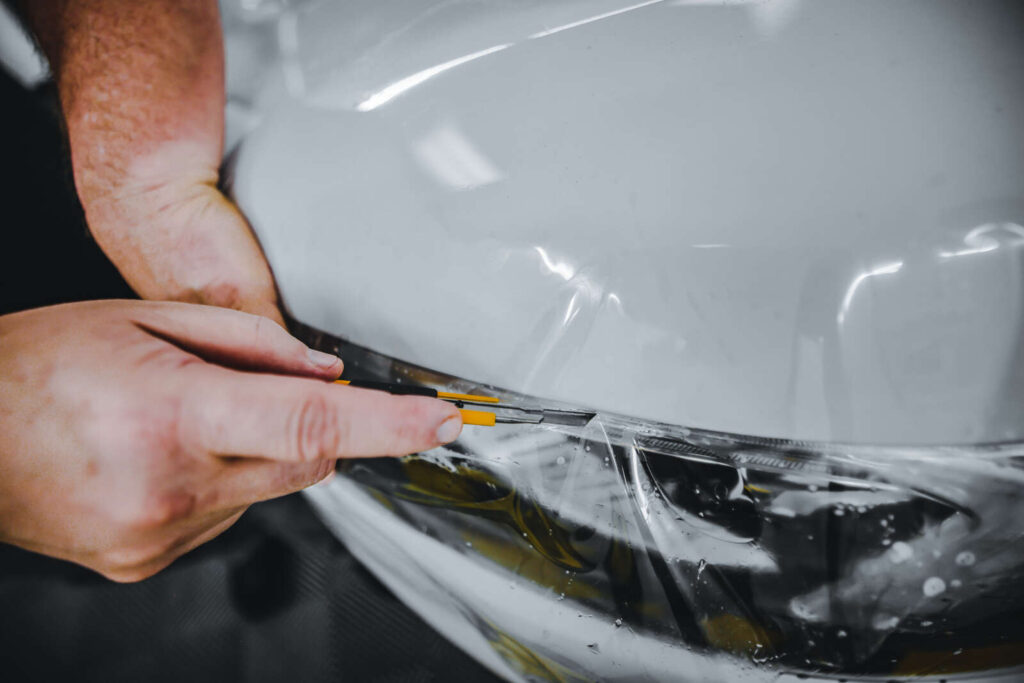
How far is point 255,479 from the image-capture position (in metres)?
0.40

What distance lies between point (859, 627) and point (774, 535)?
84 mm

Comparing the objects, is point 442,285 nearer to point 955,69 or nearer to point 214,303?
point 214,303

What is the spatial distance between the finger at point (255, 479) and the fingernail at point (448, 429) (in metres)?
0.11

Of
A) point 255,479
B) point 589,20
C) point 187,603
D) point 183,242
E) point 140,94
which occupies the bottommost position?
point 187,603

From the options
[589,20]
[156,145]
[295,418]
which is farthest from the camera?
[156,145]

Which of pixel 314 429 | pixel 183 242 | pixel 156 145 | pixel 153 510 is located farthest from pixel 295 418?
pixel 156 145

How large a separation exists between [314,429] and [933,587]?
0.42 m

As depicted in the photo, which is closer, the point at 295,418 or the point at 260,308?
the point at 295,418

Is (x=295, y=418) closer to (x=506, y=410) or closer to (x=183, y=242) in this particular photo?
(x=506, y=410)

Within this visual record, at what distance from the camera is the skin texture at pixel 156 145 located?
0.55 meters

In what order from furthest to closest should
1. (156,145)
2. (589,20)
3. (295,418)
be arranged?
(156,145)
(589,20)
(295,418)

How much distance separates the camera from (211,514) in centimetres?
42

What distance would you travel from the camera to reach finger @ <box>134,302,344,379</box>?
1.34 feet

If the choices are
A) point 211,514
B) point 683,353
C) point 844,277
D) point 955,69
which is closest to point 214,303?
point 211,514
